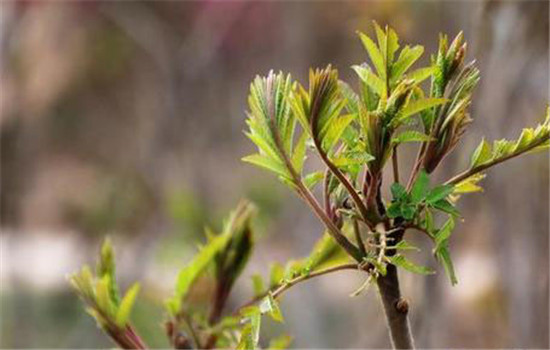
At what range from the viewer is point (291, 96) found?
376 millimetres

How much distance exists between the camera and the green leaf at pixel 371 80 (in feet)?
1.25

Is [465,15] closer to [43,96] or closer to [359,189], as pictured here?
[359,189]

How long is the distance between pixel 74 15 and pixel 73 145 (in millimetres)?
2452

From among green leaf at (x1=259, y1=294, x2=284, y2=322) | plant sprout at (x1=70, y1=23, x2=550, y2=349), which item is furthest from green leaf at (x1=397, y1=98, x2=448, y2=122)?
green leaf at (x1=259, y1=294, x2=284, y2=322)

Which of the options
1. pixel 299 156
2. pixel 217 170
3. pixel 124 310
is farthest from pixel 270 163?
pixel 217 170

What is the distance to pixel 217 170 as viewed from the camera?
5738 millimetres

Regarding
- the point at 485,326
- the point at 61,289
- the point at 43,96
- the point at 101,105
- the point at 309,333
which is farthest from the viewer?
the point at 101,105

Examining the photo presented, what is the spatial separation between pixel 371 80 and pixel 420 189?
52 millimetres

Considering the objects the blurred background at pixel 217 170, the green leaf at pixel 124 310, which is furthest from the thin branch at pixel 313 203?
the blurred background at pixel 217 170

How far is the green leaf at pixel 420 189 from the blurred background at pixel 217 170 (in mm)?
380

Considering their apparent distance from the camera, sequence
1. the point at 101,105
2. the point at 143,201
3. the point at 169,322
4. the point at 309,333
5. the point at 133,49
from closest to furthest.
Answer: the point at 169,322
the point at 309,333
the point at 143,201
the point at 133,49
the point at 101,105

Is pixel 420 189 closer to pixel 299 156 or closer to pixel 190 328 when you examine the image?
pixel 299 156

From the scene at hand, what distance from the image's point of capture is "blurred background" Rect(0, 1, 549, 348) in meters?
1.42

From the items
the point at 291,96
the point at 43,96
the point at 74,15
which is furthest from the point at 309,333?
the point at 43,96
